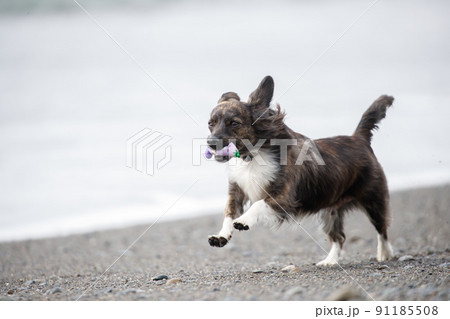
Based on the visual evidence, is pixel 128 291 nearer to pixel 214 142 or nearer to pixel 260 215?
pixel 260 215

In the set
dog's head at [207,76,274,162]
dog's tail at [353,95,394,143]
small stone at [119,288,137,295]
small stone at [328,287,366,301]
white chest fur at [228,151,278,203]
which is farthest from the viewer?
dog's tail at [353,95,394,143]

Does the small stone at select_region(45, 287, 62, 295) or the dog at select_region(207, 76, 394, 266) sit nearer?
the small stone at select_region(45, 287, 62, 295)

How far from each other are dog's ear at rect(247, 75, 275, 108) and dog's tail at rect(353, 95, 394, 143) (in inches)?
78.2

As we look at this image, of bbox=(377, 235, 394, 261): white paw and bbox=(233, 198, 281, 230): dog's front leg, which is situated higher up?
bbox=(233, 198, 281, 230): dog's front leg

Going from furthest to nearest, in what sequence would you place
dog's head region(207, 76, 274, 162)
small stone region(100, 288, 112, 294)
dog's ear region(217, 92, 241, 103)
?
1. dog's ear region(217, 92, 241, 103)
2. dog's head region(207, 76, 274, 162)
3. small stone region(100, 288, 112, 294)

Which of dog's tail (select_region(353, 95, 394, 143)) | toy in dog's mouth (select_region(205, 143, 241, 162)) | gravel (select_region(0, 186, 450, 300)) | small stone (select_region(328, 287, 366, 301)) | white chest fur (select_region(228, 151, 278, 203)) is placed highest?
dog's tail (select_region(353, 95, 394, 143))

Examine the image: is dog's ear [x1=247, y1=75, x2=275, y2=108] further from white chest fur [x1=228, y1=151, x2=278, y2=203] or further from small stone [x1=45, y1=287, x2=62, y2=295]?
small stone [x1=45, y1=287, x2=62, y2=295]

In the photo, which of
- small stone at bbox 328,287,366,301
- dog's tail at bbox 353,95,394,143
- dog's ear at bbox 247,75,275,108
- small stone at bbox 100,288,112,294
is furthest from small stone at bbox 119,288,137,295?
dog's tail at bbox 353,95,394,143

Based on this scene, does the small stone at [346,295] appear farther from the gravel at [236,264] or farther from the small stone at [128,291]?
the small stone at [128,291]

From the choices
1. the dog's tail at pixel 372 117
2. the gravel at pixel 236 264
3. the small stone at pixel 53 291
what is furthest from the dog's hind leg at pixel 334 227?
the small stone at pixel 53 291

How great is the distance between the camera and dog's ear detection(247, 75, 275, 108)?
7660 mm

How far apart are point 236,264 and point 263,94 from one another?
9.94 feet
